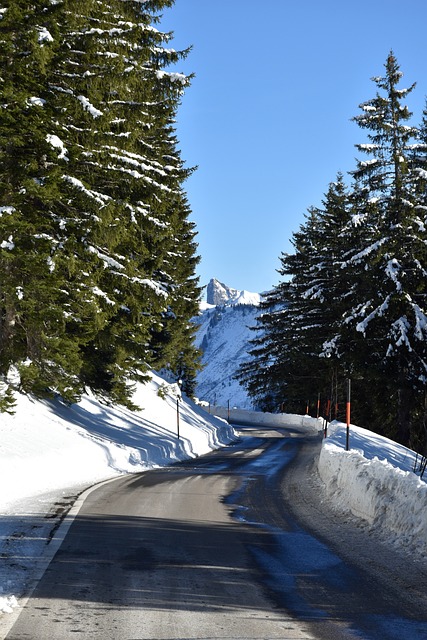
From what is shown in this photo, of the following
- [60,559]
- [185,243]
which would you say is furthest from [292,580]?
[185,243]

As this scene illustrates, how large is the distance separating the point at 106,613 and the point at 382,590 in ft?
8.32

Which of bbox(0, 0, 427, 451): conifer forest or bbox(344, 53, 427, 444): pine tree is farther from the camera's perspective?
bbox(344, 53, 427, 444): pine tree

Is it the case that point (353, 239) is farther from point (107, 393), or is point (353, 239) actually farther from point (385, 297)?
point (107, 393)

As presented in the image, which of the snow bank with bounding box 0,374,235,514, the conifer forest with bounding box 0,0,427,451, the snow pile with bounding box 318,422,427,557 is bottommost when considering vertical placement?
the snow bank with bounding box 0,374,235,514

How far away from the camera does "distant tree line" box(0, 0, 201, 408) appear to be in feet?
47.3

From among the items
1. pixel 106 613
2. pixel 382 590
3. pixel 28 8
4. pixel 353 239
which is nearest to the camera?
pixel 106 613

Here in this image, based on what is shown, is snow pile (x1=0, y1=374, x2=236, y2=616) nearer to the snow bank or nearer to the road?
the snow bank

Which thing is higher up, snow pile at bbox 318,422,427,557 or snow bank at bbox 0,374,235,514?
snow pile at bbox 318,422,427,557

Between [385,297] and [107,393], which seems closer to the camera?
[107,393]

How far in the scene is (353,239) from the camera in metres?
34.4

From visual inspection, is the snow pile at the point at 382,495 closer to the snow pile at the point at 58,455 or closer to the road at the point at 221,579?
the road at the point at 221,579

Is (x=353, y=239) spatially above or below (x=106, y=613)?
above

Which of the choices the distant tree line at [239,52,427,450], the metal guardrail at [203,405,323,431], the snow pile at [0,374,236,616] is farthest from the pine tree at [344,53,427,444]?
the metal guardrail at [203,405,323,431]

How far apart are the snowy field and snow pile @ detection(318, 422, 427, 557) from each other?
2cm
